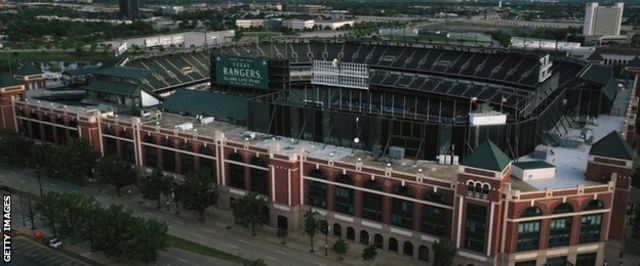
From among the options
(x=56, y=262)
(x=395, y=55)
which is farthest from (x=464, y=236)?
(x=395, y=55)

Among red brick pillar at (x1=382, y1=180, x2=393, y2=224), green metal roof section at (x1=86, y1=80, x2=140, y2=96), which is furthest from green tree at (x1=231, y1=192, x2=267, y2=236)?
green metal roof section at (x1=86, y1=80, x2=140, y2=96)

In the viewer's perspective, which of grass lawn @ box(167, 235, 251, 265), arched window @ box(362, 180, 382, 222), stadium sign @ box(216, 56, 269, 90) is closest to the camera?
grass lawn @ box(167, 235, 251, 265)

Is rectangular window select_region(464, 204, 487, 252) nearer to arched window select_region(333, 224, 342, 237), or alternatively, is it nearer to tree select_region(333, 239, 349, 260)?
tree select_region(333, 239, 349, 260)

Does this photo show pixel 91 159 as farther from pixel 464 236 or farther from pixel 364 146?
pixel 464 236

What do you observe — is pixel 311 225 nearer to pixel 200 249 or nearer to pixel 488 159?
pixel 200 249

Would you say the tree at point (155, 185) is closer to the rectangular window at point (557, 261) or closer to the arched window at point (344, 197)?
the arched window at point (344, 197)

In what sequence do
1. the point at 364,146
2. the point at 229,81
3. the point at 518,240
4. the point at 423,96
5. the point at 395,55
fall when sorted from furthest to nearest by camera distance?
the point at 395,55
the point at 423,96
the point at 229,81
the point at 364,146
the point at 518,240

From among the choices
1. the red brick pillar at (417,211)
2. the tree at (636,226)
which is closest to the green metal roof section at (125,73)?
the red brick pillar at (417,211)
